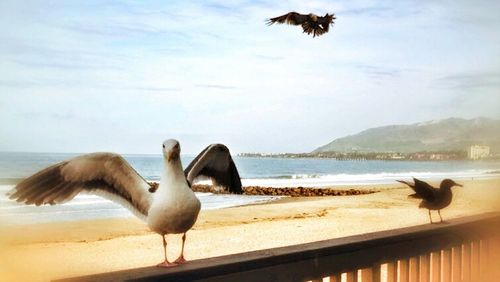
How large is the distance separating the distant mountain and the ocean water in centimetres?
14

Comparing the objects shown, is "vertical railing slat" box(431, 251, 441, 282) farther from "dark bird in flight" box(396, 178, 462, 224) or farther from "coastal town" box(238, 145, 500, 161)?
"coastal town" box(238, 145, 500, 161)

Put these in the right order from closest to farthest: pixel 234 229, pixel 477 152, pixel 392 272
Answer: pixel 392 272 → pixel 477 152 → pixel 234 229

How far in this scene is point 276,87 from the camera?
231 cm

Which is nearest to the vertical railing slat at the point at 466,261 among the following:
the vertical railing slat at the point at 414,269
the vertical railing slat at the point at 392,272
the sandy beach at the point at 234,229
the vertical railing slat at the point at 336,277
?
the vertical railing slat at the point at 414,269

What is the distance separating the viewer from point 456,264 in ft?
5.46

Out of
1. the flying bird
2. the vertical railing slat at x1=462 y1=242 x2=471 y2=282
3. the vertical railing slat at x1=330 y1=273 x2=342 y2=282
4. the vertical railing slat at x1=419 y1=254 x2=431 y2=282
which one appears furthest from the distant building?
the flying bird

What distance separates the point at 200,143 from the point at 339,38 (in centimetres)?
94

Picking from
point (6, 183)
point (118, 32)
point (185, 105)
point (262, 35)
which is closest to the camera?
point (6, 183)

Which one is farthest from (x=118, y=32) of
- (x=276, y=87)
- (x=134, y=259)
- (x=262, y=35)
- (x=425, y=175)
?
(x=134, y=259)

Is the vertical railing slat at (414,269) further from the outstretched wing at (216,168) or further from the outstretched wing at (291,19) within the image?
the outstretched wing at (291,19)

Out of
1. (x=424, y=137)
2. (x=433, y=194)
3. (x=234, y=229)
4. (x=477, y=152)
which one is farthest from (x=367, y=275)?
(x=234, y=229)

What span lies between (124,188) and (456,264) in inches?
38.8

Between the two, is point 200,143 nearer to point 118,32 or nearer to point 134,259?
point 118,32

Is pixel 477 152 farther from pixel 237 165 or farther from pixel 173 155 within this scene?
pixel 173 155
